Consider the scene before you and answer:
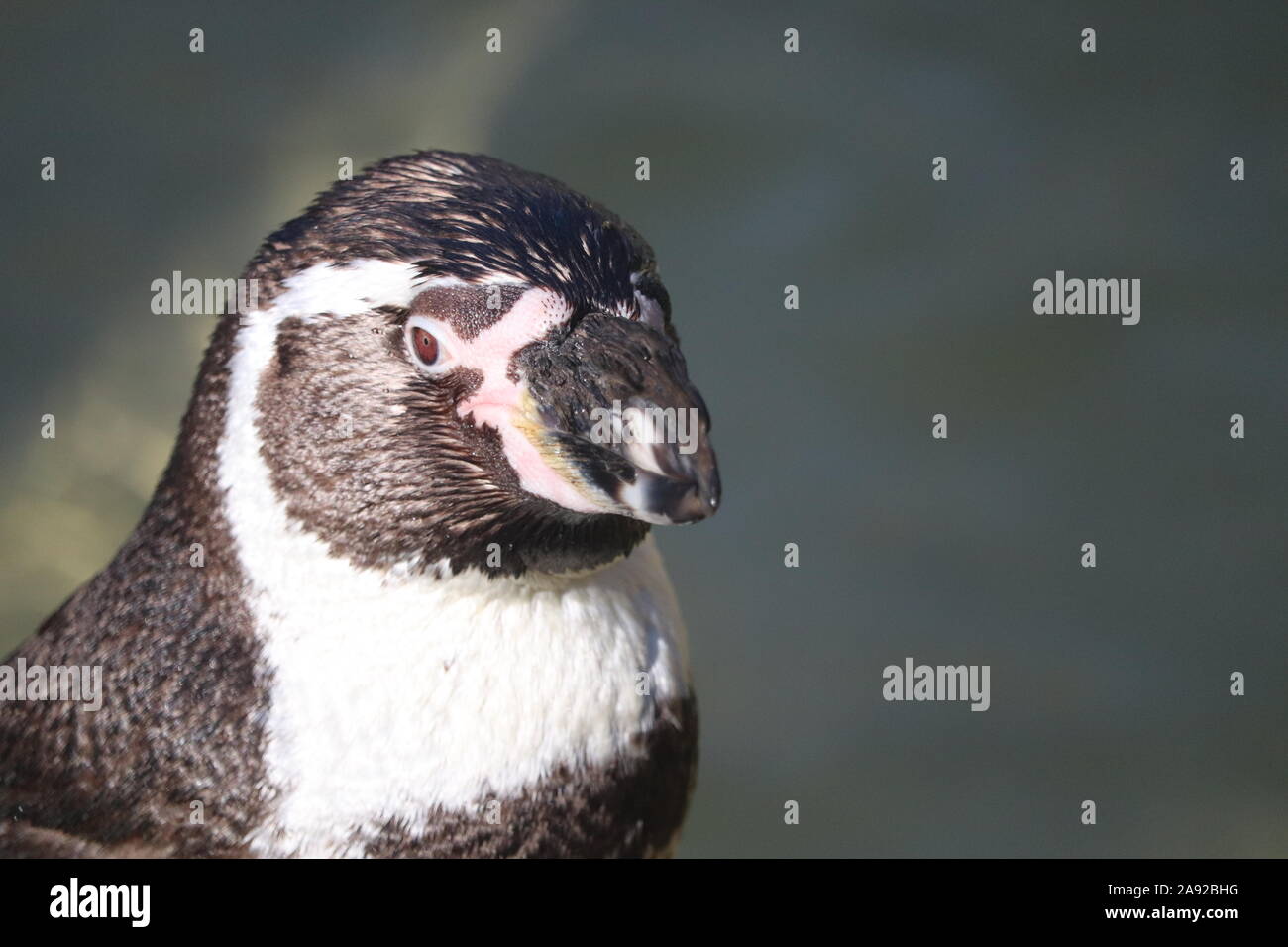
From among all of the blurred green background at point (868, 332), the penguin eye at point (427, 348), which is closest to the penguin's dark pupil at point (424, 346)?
the penguin eye at point (427, 348)

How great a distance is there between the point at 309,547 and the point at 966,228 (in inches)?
59.7

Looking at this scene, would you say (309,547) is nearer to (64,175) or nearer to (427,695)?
(427,695)

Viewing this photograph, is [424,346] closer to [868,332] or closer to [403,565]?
[403,565]

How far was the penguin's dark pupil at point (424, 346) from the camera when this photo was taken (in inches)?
35.7

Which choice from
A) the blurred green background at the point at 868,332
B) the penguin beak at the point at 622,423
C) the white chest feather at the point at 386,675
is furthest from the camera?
the blurred green background at the point at 868,332

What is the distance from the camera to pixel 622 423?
0.86 meters

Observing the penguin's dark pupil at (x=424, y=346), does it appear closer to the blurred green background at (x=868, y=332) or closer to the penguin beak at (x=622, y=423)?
the penguin beak at (x=622, y=423)

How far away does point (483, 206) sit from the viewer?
0.94 m

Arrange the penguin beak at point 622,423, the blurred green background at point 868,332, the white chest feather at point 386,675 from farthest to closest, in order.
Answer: the blurred green background at point 868,332
the white chest feather at point 386,675
the penguin beak at point 622,423

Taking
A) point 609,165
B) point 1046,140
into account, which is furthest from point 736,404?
point 1046,140

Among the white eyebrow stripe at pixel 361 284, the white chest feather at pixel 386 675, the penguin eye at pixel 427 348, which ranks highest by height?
the white eyebrow stripe at pixel 361 284

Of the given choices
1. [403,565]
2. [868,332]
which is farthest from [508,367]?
[868,332]

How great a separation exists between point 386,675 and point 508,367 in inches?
9.2
